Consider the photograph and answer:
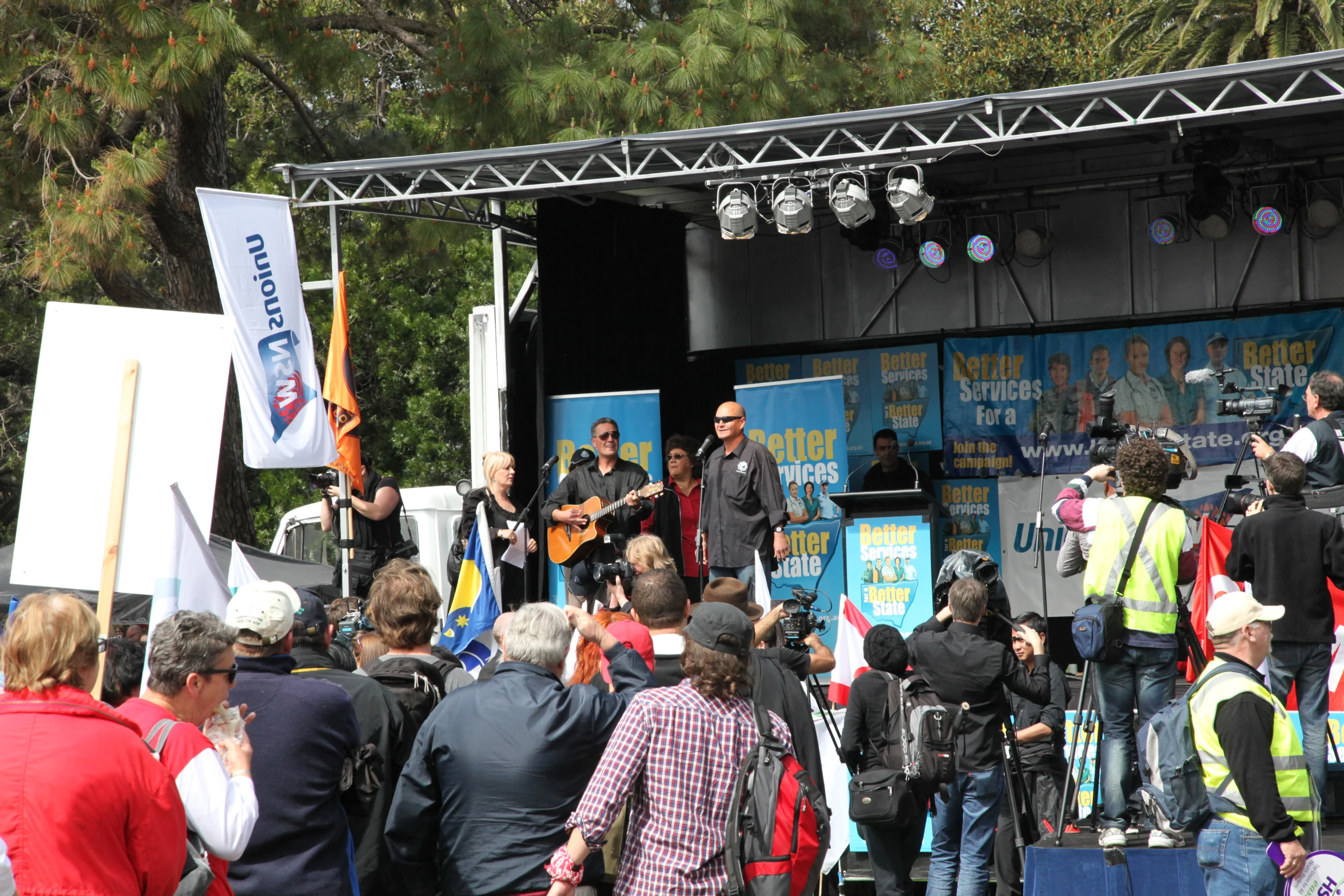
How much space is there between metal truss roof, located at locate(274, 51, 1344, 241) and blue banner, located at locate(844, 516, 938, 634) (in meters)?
2.48

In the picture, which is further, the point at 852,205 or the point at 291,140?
the point at 291,140

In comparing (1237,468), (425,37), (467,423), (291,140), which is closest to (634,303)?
(425,37)

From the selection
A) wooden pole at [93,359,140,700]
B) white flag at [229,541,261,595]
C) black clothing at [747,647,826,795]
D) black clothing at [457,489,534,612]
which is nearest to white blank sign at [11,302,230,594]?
wooden pole at [93,359,140,700]

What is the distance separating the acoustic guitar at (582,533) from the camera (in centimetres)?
995

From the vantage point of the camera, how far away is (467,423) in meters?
25.0

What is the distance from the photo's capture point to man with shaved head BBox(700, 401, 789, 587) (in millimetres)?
9625

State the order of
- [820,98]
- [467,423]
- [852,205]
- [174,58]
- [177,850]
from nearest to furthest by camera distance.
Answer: [177,850]
[852,205]
[174,58]
[820,98]
[467,423]

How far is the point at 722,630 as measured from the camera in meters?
3.90

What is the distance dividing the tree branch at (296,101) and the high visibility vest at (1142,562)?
8935mm

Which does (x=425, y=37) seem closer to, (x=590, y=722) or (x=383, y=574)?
(x=383, y=574)

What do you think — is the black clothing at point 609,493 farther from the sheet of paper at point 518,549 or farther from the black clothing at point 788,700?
the black clothing at point 788,700

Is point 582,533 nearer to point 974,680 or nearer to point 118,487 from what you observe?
point 974,680

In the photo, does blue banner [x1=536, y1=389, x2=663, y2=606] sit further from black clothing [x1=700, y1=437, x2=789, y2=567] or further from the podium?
the podium

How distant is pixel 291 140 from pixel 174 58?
424 cm
